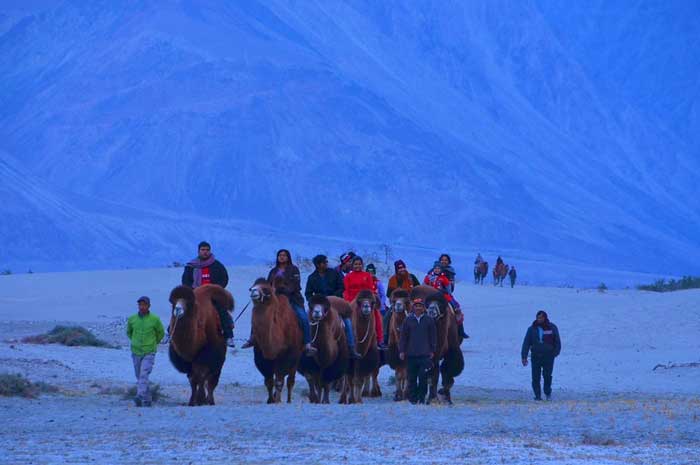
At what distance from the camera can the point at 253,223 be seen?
81.6m

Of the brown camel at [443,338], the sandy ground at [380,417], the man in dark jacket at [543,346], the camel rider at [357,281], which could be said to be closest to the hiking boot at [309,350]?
the sandy ground at [380,417]

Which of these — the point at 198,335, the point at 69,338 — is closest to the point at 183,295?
the point at 198,335

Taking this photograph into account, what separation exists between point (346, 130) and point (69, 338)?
2367 inches

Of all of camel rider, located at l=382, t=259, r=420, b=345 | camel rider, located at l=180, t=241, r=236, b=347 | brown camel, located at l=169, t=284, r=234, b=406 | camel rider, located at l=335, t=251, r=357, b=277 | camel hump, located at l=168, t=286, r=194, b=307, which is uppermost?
camel rider, located at l=335, t=251, r=357, b=277

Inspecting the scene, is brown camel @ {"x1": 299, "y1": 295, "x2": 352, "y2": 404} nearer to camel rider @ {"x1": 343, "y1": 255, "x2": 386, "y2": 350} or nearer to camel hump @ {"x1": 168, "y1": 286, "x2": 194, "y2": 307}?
camel rider @ {"x1": 343, "y1": 255, "x2": 386, "y2": 350}


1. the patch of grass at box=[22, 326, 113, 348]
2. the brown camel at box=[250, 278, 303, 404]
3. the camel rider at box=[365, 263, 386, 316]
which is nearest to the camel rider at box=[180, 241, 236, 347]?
the brown camel at box=[250, 278, 303, 404]

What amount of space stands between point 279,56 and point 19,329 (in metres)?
62.5

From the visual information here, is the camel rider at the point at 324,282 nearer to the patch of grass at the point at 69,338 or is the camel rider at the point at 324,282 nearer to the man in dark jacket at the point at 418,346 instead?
the man in dark jacket at the point at 418,346

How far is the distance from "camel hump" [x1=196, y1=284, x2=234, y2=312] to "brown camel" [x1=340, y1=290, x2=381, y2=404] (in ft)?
7.48

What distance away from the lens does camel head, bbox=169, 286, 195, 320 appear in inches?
687

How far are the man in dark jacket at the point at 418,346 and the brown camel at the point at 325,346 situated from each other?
110 cm

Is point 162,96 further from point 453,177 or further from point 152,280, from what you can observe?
point 152,280

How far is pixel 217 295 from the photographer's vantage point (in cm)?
1817

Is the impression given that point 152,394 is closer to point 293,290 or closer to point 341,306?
point 293,290
